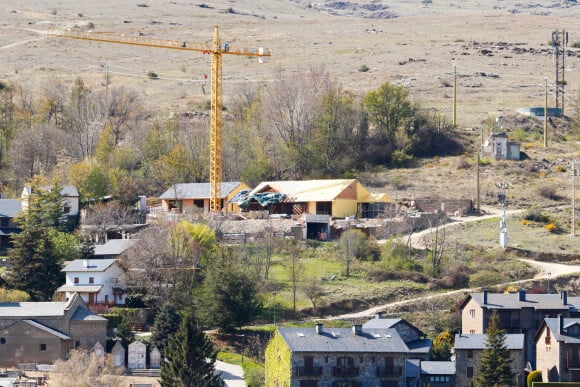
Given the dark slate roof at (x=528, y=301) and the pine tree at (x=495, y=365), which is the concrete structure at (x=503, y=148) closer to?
the dark slate roof at (x=528, y=301)

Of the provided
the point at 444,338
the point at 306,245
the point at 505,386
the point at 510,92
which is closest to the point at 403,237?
the point at 306,245

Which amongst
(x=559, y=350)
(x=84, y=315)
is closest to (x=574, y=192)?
(x=559, y=350)

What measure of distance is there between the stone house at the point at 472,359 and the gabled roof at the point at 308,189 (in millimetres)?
28983

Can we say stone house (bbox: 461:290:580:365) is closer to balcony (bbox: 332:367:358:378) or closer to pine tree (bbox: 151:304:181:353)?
balcony (bbox: 332:367:358:378)

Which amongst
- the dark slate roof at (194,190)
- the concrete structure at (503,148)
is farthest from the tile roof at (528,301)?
the concrete structure at (503,148)

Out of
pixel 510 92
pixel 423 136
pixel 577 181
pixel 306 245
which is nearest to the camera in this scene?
pixel 306 245

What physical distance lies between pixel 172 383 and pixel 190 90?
79444 millimetres

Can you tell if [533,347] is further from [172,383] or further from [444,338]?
[172,383]

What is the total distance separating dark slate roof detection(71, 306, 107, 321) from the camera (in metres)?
78.0

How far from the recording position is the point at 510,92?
140 meters

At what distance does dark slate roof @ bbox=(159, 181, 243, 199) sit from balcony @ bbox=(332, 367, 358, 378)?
34656 mm

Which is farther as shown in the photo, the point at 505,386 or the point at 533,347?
the point at 533,347

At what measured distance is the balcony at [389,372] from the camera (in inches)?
2867

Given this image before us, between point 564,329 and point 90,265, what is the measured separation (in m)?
25.5
